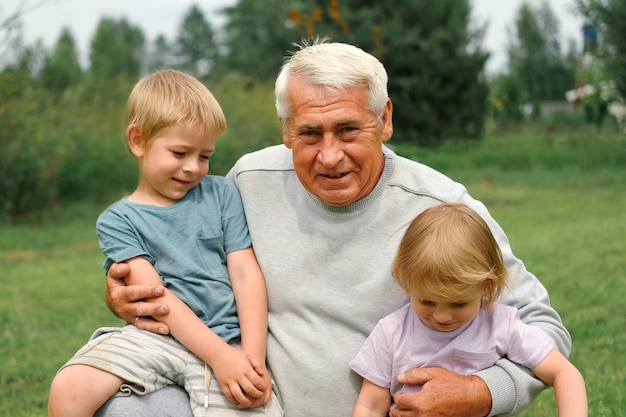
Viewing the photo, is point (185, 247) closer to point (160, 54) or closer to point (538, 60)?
point (538, 60)

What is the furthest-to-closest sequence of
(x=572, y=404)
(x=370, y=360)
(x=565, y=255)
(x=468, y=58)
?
(x=468, y=58) → (x=565, y=255) → (x=370, y=360) → (x=572, y=404)

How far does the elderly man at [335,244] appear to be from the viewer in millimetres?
2721

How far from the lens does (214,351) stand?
270cm

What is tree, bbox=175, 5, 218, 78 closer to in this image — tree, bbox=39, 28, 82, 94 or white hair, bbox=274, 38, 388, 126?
tree, bbox=39, 28, 82, 94

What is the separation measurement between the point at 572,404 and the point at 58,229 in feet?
32.8


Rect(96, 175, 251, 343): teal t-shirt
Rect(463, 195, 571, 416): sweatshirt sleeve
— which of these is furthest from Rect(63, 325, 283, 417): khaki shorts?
Rect(463, 195, 571, 416): sweatshirt sleeve

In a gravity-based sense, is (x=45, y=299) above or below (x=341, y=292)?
below

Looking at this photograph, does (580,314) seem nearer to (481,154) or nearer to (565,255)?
(565,255)

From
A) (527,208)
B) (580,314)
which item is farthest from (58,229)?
(580,314)

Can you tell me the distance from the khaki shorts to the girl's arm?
0.94 ft

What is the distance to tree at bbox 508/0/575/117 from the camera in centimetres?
6412

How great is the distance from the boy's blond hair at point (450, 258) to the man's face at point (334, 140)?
0.32 m

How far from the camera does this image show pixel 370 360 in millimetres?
2666

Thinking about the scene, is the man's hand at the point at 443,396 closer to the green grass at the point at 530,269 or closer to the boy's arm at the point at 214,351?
the boy's arm at the point at 214,351
